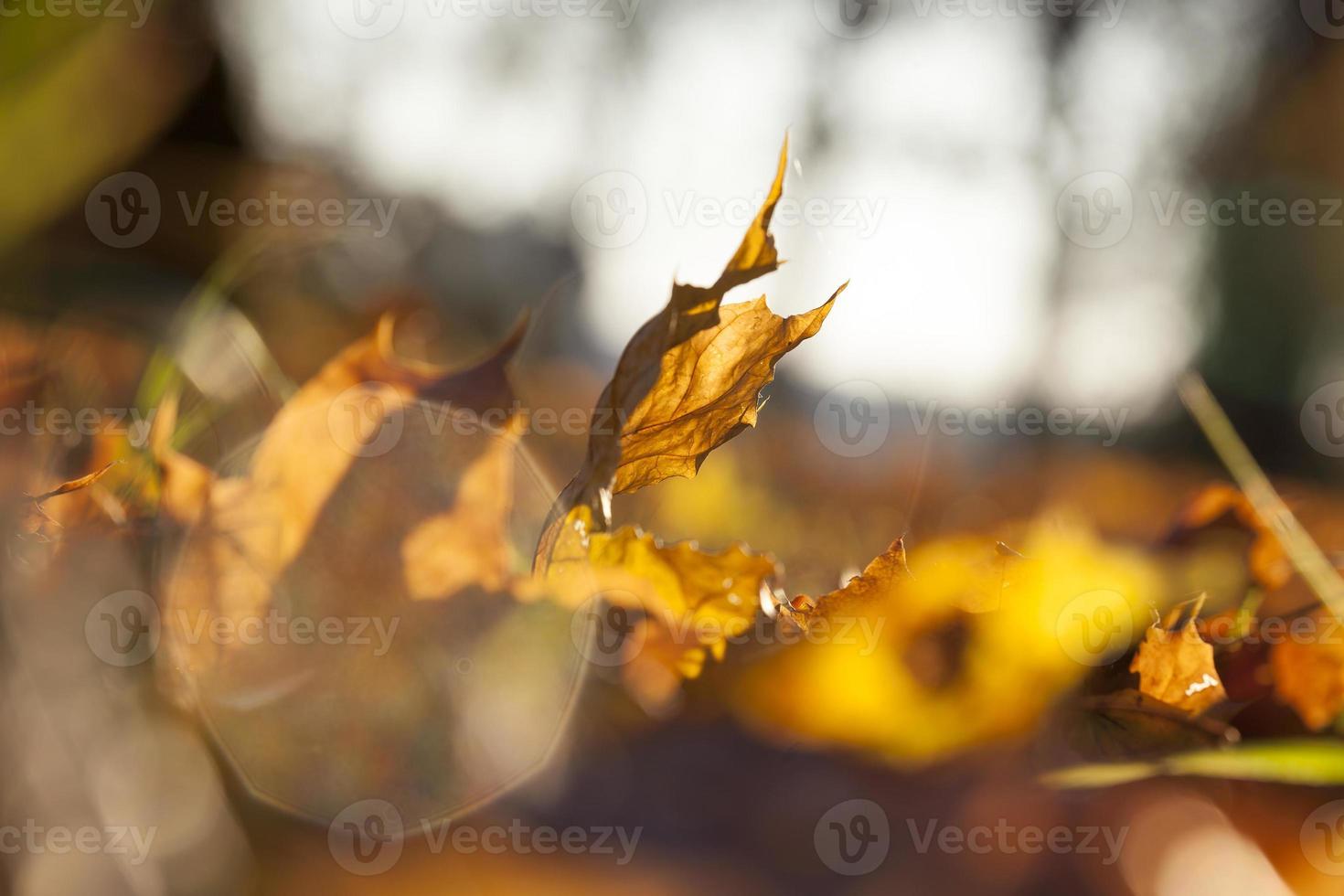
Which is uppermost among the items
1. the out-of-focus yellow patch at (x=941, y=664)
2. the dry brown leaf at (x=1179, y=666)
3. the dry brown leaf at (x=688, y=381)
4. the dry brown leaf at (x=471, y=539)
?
the dry brown leaf at (x=688, y=381)

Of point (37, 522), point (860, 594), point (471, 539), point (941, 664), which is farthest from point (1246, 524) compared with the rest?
point (37, 522)

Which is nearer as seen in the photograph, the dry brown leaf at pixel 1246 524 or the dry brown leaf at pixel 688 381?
the dry brown leaf at pixel 688 381

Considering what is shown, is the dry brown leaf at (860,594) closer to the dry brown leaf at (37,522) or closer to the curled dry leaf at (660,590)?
the curled dry leaf at (660,590)

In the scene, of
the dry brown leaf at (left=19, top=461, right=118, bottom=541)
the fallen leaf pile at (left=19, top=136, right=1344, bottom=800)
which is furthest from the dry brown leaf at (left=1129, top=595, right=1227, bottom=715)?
the dry brown leaf at (left=19, top=461, right=118, bottom=541)

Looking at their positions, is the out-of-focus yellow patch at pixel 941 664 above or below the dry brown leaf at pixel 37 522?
below

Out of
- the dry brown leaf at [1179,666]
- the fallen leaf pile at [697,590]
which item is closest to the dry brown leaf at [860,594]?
the fallen leaf pile at [697,590]

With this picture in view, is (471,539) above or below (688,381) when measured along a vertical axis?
below

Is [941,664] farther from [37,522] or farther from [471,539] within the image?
[37,522]
